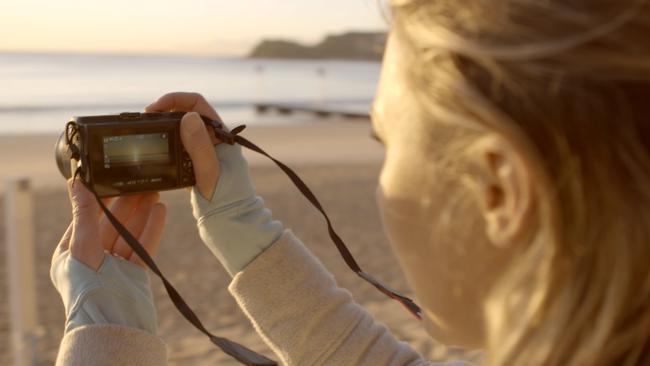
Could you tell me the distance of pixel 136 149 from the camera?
1.37 m

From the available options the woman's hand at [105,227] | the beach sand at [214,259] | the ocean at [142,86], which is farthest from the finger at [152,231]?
the ocean at [142,86]

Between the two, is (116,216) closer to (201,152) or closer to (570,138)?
(201,152)

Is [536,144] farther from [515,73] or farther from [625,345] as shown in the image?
[625,345]

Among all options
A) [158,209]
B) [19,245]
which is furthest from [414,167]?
[19,245]

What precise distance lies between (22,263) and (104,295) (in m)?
1.70

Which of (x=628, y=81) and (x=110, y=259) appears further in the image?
(x=110, y=259)

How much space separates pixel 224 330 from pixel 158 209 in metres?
2.62

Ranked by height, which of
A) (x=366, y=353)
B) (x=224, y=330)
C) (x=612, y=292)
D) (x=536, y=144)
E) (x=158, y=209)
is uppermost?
(x=536, y=144)

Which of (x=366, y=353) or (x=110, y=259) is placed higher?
(x=110, y=259)

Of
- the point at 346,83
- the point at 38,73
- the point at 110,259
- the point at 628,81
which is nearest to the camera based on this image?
the point at 628,81

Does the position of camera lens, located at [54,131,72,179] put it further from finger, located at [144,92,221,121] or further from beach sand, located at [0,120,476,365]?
beach sand, located at [0,120,476,365]

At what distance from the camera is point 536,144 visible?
28.7 inches

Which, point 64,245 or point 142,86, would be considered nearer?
point 64,245

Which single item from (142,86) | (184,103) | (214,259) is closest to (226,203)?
(184,103)
